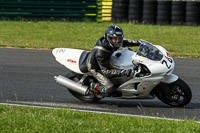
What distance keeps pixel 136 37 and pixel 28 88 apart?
957 centimetres

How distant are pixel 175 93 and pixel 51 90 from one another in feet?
9.01

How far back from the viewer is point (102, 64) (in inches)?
328

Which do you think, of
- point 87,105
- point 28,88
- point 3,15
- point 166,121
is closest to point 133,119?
point 166,121

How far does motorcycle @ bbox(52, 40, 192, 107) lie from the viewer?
317 inches

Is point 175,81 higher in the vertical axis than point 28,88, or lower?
higher

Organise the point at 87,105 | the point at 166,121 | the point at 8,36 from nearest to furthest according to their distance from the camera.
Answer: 1. the point at 166,121
2. the point at 87,105
3. the point at 8,36

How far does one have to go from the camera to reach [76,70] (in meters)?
8.74

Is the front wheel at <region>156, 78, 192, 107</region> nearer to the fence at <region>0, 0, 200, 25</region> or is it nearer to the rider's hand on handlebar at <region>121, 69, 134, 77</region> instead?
the rider's hand on handlebar at <region>121, 69, 134, 77</region>

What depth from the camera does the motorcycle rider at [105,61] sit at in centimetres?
823

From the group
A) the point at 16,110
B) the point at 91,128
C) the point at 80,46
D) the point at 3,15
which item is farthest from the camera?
the point at 3,15

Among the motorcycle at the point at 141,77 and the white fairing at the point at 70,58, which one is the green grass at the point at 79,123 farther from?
the white fairing at the point at 70,58

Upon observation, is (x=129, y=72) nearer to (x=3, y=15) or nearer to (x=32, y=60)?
(x=32, y=60)

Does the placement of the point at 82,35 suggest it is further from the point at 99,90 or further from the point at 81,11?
the point at 99,90

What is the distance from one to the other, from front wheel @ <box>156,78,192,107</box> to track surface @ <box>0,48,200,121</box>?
Result: 118 mm
